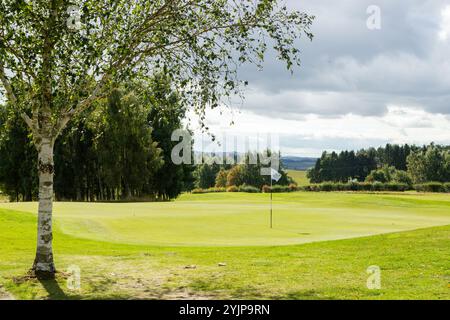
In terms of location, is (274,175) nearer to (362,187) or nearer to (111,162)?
(111,162)

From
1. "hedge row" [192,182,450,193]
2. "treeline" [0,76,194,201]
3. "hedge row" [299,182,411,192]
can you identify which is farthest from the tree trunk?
"hedge row" [299,182,411,192]

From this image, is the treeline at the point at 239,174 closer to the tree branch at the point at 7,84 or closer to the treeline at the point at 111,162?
the treeline at the point at 111,162

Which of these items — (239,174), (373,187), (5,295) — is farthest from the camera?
(239,174)

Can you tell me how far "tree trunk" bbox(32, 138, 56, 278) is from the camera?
45.5 feet

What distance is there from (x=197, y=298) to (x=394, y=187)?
326 feet

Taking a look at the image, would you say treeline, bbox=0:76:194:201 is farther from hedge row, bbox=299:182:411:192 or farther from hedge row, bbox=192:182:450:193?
hedge row, bbox=299:182:411:192

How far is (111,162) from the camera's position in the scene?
72.8m

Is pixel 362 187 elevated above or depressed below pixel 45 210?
below

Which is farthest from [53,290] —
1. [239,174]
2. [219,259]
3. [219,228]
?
[239,174]

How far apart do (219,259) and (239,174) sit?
139313 millimetres

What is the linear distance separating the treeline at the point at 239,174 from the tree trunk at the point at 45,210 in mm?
127219
